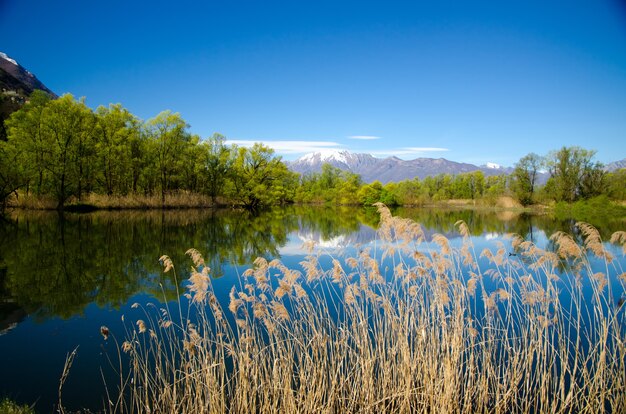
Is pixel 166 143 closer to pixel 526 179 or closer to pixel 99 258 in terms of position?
pixel 99 258

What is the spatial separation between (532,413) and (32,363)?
27.8ft

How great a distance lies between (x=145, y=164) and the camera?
179 ft

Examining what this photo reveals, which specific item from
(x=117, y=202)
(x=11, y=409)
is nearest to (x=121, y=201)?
(x=117, y=202)

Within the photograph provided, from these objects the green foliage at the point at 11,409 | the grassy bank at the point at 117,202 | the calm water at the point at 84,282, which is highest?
the grassy bank at the point at 117,202

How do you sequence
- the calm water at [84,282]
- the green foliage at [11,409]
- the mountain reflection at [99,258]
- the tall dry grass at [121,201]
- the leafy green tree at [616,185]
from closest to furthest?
1. the green foliage at [11,409]
2. the calm water at [84,282]
3. the mountain reflection at [99,258]
4. the tall dry grass at [121,201]
5. the leafy green tree at [616,185]

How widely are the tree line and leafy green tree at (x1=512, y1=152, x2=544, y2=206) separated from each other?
0.17m

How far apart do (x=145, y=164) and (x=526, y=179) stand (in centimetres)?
6838

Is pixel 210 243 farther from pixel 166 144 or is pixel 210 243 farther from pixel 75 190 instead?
pixel 166 144

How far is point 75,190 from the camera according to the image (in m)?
Answer: 44.5

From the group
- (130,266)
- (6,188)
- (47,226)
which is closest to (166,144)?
(6,188)

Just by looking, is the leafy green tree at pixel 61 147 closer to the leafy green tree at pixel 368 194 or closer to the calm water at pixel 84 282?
the calm water at pixel 84 282

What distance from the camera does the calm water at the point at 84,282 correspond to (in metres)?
Answer: 6.24

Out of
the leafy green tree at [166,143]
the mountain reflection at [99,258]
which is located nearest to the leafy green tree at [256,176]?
the leafy green tree at [166,143]

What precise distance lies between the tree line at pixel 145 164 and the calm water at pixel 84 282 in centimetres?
1639
